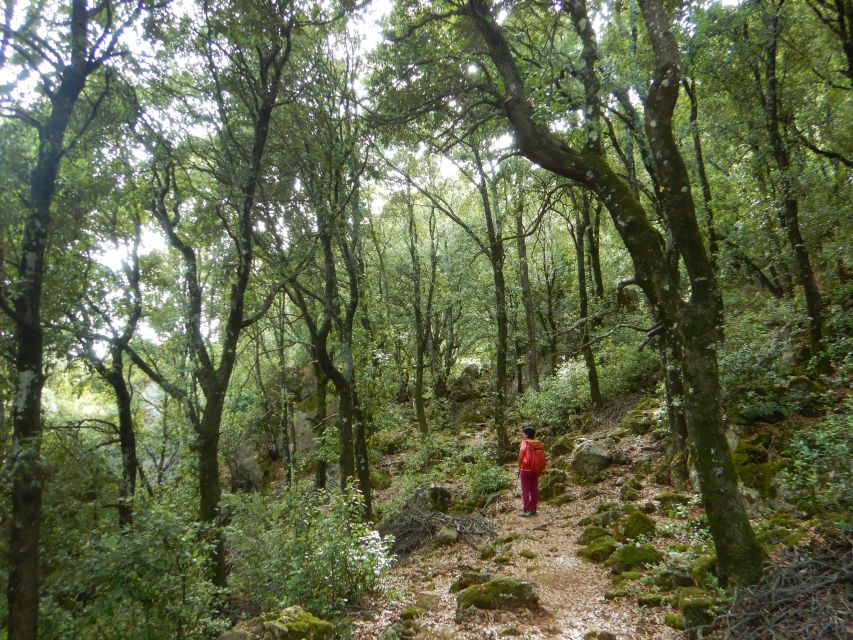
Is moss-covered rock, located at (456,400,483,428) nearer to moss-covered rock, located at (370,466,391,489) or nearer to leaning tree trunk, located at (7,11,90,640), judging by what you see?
moss-covered rock, located at (370,466,391,489)

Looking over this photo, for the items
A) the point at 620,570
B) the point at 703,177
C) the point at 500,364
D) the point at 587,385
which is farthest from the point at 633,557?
the point at 703,177

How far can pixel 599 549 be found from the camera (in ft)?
23.7

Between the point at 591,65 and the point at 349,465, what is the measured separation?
364 inches

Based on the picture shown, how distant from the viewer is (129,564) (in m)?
4.66

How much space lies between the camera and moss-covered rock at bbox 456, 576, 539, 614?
5.77 m

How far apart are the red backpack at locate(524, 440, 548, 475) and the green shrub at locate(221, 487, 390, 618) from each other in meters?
3.93

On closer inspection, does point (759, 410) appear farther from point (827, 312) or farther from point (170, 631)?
point (170, 631)

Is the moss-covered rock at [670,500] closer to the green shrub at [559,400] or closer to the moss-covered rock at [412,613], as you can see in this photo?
the moss-covered rock at [412,613]

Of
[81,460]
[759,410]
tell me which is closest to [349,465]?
[81,460]

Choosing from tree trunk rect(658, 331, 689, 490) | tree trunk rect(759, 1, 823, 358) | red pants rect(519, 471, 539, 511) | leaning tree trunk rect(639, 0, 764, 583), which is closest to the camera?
leaning tree trunk rect(639, 0, 764, 583)

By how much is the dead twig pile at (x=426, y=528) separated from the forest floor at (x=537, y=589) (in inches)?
11.3

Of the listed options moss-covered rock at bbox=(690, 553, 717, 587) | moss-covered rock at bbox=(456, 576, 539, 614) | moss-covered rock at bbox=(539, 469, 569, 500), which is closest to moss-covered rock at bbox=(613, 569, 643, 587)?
moss-covered rock at bbox=(690, 553, 717, 587)

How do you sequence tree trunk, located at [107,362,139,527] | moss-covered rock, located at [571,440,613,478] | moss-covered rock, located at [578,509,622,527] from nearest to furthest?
moss-covered rock, located at [578,509,622,527] < moss-covered rock, located at [571,440,613,478] < tree trunk, located at [107,362,139,527]

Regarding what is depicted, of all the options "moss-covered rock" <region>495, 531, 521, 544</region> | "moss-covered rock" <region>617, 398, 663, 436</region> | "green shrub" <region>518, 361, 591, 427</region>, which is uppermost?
"green shrub" <region>518, 361, 591, 427</region>
